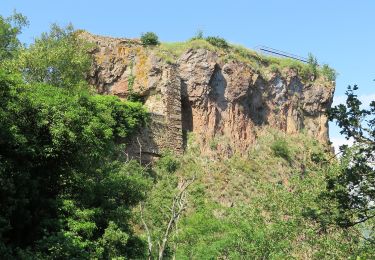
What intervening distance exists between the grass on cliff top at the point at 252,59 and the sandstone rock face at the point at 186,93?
474 millimetres

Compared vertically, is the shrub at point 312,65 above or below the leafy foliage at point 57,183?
above

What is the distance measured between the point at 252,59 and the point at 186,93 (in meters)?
7.23

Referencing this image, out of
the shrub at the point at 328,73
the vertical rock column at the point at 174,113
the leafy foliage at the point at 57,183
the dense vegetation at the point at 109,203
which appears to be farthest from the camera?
the shrub at the point at 328,73

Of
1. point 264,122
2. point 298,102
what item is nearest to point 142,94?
point 264,122

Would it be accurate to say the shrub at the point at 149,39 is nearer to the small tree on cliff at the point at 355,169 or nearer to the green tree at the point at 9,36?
the green tree at the point at 9,36

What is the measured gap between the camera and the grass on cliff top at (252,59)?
127 feet

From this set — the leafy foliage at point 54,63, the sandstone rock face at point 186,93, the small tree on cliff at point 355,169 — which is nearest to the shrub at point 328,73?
the sandstone rock face at point 186,93

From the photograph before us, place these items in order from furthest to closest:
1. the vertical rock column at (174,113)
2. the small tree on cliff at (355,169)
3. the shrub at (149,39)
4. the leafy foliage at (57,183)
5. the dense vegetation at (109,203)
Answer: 1. the shrub at (149,39)
2. the vertical rock column at (174,113)
3. the leafy foliage at (57,183)
4. the dense vegetation at (109,203)
5. the small tree on cliff at (355,169)

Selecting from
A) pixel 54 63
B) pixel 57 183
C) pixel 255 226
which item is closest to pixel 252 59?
pixel 54 63

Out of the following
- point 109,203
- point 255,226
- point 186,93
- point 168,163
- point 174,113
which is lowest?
point 255,226

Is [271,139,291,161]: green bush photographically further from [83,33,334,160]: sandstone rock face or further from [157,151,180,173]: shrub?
[157,151,180,173]: shrub

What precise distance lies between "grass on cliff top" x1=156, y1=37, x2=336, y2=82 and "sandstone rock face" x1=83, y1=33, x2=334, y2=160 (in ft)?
1.55

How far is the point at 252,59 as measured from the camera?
138 ft

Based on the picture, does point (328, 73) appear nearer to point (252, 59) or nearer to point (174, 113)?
point (252, 59)
